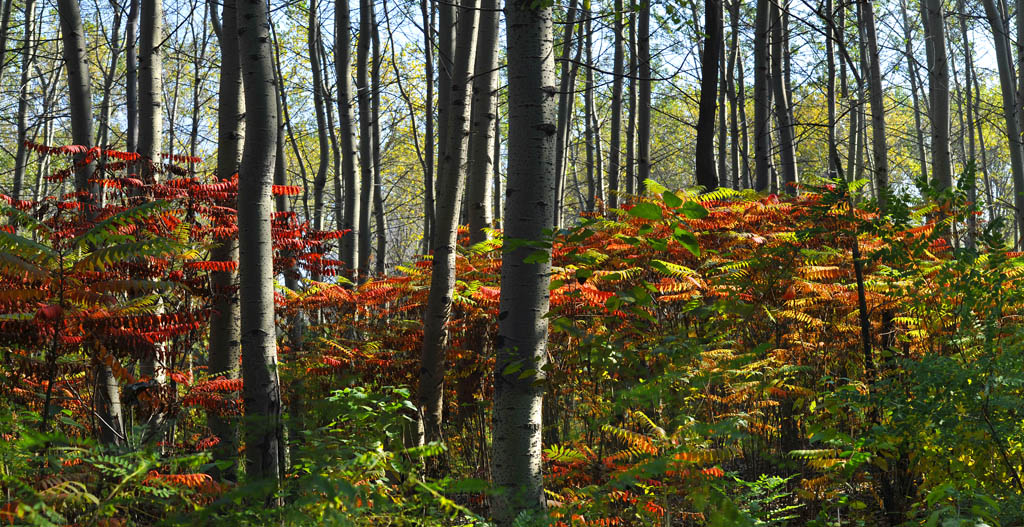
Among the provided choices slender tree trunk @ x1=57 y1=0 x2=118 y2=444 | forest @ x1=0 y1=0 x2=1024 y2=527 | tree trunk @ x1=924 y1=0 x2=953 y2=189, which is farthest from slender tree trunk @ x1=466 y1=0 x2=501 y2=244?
tree trunk @ x1=924 y1=0 x2=953 y2=189

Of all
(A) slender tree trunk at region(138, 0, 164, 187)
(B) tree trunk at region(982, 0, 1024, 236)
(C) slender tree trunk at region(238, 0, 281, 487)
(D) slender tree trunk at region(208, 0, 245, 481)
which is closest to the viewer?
(C) slender tree trunk at region(238, 0, 281, 487)

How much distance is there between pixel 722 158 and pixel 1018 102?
19.8 feet

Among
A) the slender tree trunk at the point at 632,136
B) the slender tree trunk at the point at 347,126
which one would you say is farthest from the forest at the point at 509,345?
the slender tree trunk at the point at 632,136

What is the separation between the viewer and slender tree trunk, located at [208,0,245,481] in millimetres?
4547

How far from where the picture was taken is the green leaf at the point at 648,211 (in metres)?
2.49

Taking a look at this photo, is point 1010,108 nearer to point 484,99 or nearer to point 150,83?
point 484,99

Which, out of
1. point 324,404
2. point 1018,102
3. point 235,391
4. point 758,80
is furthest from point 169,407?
point 1018,102

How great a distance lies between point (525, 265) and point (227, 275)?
2596 millimetres

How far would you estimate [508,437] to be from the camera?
3041mm

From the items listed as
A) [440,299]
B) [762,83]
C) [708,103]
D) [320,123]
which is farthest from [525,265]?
[320,123]

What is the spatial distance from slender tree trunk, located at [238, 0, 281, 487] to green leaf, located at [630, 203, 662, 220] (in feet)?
6.51

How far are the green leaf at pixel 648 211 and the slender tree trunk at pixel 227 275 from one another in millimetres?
2941

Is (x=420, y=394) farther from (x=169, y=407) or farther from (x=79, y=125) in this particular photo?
(x=79, y=125)

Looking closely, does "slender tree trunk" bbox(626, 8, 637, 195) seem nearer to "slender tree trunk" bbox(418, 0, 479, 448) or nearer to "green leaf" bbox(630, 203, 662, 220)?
"slender tree trunk" bbox(418, 0, 479, 448)
